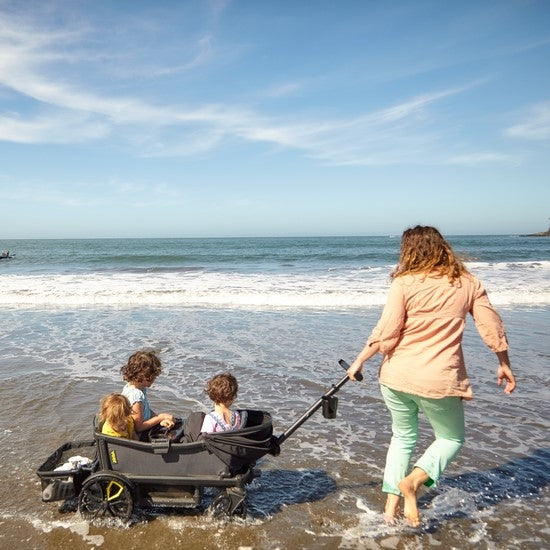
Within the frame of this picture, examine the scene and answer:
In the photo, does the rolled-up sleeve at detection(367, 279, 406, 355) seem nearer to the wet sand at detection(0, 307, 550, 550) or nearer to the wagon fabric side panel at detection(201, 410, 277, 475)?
the wagon fabric side panel at detection(201, 410, 277, 475)

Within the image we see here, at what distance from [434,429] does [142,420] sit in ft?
6.69

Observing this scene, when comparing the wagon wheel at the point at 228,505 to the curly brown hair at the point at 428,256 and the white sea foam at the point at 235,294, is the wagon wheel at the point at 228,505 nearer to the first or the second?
the curly brown hair at the point at 428,256

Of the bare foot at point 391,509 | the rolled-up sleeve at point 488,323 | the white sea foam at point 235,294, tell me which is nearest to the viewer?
the rolled-up sleeve at point 488,323

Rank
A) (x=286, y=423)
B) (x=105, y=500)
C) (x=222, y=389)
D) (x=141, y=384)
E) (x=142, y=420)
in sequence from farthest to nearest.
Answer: (x=286, y=423) → (x=141, y=384) → (x=142, y=420) → (x=222, y=389) → (x=105, y=500)

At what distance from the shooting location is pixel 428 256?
298 cm

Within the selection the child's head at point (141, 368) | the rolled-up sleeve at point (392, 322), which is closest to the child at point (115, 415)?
the child's head at point (141, 368)

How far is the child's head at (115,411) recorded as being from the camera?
10.4 feet

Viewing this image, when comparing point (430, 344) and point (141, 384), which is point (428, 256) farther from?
point (141, 384)

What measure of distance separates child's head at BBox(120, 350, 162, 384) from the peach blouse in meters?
1.66

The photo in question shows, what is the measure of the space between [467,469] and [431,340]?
5.66 ft

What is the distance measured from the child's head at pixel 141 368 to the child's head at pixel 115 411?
32cm

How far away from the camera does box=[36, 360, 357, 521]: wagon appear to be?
3012mm

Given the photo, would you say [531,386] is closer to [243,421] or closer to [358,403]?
[358,403]

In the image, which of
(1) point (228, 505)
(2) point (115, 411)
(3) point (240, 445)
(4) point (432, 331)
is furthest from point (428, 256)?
(2) point (115, 411)
